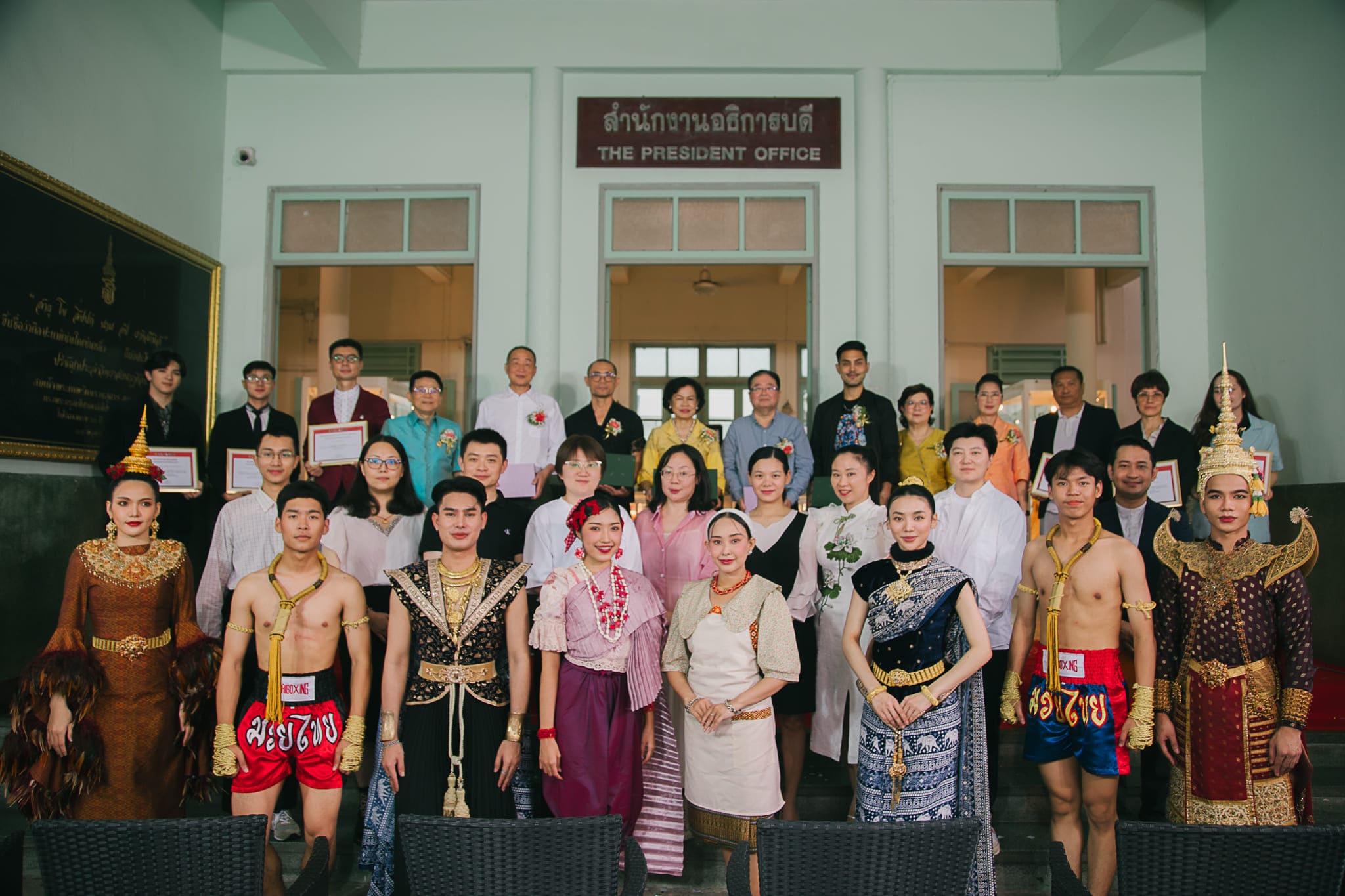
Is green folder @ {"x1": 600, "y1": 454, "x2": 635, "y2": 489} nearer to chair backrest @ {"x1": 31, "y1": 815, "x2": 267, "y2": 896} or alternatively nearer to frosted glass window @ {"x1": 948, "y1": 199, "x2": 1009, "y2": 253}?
chair backrest @ {"x1": 31, "y1": 815, "x2": 267, "y2": 896}

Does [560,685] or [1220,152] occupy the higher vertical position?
[1220,152]

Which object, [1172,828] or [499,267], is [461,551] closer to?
[1172,828]

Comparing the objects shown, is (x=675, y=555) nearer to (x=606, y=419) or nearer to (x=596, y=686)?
(x=596, y=686)

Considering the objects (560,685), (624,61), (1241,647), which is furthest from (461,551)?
(624,61)

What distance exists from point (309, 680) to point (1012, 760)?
9.08 feet

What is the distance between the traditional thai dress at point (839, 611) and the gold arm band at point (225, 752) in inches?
79.6

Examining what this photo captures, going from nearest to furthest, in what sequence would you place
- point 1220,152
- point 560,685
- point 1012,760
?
point 560,685, point 1012,760, point 1220,152

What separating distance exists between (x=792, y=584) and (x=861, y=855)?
1.84 metres

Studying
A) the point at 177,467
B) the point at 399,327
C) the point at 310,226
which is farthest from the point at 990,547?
the point at 399,327

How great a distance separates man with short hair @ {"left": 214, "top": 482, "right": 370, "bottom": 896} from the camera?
2820mm

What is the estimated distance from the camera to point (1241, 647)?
2797 millimetres

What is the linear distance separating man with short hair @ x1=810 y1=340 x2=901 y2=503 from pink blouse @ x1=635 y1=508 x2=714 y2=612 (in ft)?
5.84

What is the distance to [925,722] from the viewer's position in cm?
279

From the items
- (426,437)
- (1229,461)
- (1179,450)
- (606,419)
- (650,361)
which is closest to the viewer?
(1229,461)
